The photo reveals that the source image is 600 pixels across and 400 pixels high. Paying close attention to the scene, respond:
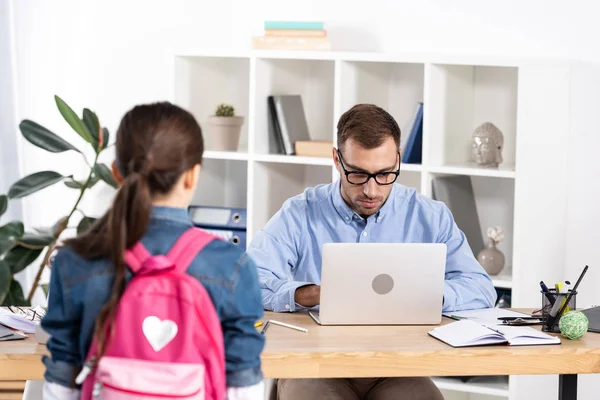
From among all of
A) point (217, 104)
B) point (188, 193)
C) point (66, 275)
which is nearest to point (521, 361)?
point (188, 193)

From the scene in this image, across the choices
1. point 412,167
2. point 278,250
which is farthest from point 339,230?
point 412,167

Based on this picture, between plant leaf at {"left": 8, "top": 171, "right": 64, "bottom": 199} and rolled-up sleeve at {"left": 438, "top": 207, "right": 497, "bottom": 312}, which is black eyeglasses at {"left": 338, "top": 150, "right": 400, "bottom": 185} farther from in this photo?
plant leaf at {"left": 8, "top": 171, "right": 64, "bottom": 199}

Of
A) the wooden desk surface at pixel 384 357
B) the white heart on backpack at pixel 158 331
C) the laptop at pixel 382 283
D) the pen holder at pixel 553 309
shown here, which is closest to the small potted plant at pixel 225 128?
the laptop at pixel 382 283

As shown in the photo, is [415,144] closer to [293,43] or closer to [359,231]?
[293,43]

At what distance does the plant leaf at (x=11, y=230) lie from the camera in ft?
12.7

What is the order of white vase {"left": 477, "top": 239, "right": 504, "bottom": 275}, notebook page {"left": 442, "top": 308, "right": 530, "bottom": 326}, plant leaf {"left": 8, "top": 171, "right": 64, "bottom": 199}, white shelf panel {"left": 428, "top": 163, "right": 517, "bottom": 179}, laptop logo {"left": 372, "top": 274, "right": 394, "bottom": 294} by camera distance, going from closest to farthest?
laptop logo {"left": 372, "top": 274, "right": 394, "bottom": 294} → notebook page {"left": 442, "top": 308, "right": 530, "bottom": 326} → white shelf panel {"left": 428, "top": 163, "right": 517, "bottom": 179} → white vase {"left": 477, "top": 239, "right": 504, "bottom": 275} → plant leaf {"left": 8, "top": 171, "right": 64, "bottom": 199}

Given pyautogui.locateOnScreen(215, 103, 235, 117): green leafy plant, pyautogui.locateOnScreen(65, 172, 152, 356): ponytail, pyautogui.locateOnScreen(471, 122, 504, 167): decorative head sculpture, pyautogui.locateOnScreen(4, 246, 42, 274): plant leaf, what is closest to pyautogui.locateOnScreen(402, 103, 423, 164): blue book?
pyautogui.locateOnScreen(471, 122, 504, 167): decorative head sculpture

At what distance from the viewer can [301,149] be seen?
12.9ft

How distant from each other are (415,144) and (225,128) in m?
0.83

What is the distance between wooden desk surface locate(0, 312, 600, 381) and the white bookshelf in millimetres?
1263

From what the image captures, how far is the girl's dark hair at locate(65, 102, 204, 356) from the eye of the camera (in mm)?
1694

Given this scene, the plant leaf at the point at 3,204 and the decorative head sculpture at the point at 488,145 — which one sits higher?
the decorative head sculpture at the point at 488,145

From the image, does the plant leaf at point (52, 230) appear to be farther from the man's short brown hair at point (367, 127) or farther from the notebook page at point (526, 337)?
the notebook page at point (526, 337)

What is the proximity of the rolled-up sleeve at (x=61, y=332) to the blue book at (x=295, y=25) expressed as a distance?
226cm
